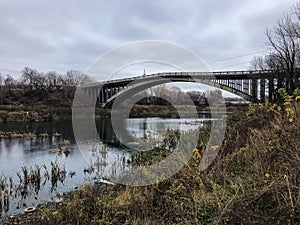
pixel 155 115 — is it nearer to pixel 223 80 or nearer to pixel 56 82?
pixel 223 80

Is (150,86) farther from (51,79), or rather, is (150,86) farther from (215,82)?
(51,79)

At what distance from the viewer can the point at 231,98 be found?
34.6 metres

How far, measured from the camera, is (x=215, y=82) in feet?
99.0

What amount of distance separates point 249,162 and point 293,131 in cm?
102

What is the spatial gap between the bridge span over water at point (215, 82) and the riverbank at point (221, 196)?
1687 centimetres

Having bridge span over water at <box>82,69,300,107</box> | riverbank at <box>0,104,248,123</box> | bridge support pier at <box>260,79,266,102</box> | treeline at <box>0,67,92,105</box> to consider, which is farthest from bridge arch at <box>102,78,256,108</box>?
treeline at <box>0,67,92,105</box>

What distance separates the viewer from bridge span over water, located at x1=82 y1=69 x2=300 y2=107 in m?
22.2

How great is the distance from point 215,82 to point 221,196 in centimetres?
2771

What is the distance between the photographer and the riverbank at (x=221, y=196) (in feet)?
10.4

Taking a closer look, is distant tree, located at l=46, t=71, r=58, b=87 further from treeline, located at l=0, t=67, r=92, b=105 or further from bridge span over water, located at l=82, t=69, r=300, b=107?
bridge span over water, located at l=82, t=69, r=300, b=107

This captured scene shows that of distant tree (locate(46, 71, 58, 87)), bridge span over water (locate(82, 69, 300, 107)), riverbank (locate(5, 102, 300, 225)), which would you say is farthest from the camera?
distant tree (locate(46, 71, 58, 87))

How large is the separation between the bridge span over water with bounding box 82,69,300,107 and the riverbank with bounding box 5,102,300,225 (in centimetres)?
1687

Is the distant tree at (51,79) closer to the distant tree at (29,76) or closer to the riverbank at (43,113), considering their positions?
the distant tree at (29,76)

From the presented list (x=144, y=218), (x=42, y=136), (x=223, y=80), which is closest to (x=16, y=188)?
(x=144, y=218)
